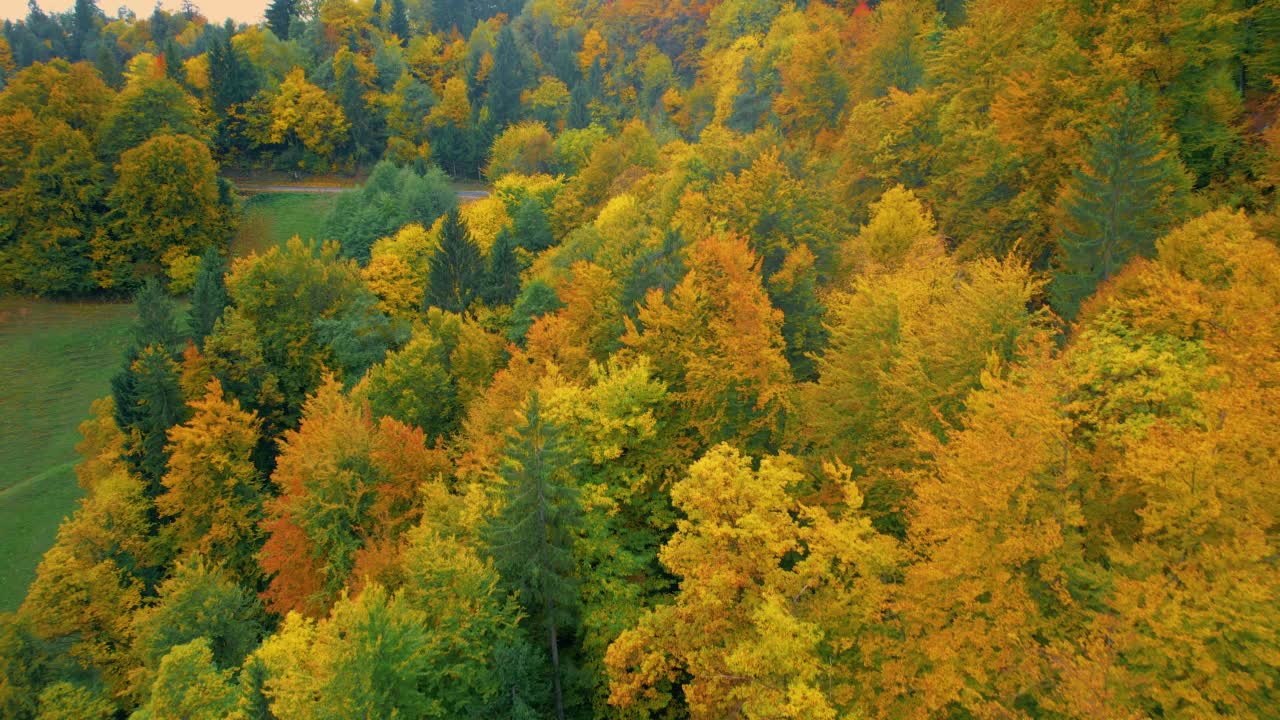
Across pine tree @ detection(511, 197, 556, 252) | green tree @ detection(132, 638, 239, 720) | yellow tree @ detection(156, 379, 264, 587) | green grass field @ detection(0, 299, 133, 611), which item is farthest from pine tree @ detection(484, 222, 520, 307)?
green tree @ detection(132, 638, 239, 720)

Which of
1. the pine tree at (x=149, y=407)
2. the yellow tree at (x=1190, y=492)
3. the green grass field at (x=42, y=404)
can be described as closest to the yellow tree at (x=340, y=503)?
the pine tree at (x=149, y=407)

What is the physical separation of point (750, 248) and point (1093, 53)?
1618cm

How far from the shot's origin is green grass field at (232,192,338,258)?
79375 millimetres

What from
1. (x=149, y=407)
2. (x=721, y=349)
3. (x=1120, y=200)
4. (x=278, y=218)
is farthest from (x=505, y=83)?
(x=1120, y=200)

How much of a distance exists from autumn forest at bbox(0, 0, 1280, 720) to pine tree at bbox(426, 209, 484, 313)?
324 mm

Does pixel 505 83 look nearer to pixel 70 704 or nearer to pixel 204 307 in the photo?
pixel 204 307

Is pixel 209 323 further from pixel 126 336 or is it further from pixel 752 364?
pixel 752 364

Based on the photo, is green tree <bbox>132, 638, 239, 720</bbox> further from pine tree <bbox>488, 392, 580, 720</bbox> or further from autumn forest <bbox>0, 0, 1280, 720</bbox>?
pine tree <bbox>488, 392, 580, 720</bbox>

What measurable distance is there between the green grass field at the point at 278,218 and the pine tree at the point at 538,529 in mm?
63245

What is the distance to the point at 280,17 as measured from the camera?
116062 mm

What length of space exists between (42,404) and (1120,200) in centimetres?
7415

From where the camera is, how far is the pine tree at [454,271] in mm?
52844

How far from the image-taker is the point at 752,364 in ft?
82.6

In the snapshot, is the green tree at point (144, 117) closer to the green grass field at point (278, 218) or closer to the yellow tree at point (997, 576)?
the green grass field at point (278, 218)
